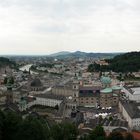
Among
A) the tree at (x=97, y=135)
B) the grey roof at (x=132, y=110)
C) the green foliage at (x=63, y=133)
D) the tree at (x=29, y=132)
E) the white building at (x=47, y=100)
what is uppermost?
the tree at (x=29, y=132)

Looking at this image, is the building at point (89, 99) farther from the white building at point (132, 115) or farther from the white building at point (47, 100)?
the white building at point (132, 115)

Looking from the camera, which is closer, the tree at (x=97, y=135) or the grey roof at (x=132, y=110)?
the tree at (x=97, y=135)

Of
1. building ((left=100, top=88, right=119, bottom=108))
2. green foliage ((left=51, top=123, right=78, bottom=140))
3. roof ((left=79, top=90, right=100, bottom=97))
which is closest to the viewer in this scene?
green foliage ((left=51, top=123, right=78, bottom=140))

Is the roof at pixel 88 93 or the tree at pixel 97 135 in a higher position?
the tree at pixel 97 135

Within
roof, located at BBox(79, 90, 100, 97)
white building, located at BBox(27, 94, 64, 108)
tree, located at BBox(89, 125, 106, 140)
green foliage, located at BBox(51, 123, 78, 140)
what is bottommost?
white building, located at BBox(27, 94, 64, 108)

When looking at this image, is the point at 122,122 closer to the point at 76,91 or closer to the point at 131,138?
the point at 131,138

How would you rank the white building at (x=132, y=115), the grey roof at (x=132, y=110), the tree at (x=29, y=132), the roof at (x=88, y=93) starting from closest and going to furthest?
the tree at (x=29, y=132), the white building at (x=132, y=115), the grey roof at (x=132, y=110), the roof at (x=88, y=93)

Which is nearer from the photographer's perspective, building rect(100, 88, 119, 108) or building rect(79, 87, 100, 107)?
building rect(100, 88, 119, 108)

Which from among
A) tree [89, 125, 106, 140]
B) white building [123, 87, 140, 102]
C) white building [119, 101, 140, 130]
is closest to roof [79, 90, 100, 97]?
white building [123, 87, 140, 102]

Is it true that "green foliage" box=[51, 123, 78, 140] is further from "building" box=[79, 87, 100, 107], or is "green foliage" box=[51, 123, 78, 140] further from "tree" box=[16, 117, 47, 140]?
"building" box=[79, 87, 100, 107]

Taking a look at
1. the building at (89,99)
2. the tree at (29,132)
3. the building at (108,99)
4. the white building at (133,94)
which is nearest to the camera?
the tree at (29,132)

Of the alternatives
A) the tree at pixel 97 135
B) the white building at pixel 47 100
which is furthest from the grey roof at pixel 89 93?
the tree at pixel 97 135

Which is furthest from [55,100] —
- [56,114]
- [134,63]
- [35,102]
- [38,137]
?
[134,63]
